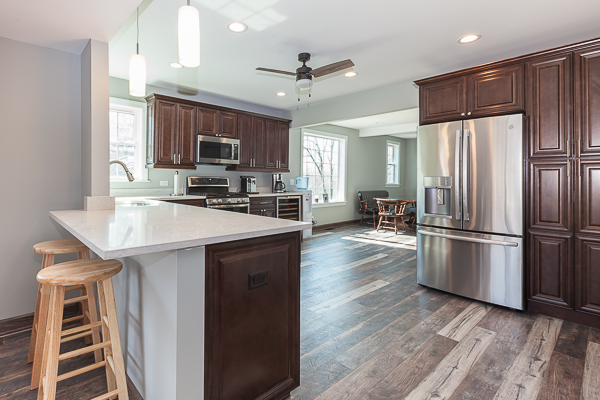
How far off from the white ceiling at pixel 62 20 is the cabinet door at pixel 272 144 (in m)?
3.47

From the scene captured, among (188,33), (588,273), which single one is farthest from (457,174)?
(188,33)

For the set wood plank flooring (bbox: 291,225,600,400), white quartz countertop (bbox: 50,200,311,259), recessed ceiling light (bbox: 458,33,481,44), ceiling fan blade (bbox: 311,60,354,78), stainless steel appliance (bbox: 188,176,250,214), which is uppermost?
recessed ceiling light (bbox: 458,33,481,44)

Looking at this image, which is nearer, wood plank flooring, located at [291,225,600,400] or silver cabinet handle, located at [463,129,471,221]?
wood plank flooring, located at [291,225,600,400]

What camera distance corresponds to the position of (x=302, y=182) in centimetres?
645

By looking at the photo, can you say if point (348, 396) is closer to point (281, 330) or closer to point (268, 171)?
point (281, 330)

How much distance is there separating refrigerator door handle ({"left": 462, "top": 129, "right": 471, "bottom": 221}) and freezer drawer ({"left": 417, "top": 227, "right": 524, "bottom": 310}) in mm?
→ 240

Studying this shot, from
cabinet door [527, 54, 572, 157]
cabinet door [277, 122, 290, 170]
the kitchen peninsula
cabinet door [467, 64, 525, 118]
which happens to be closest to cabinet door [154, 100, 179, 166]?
cabinet door [277, 122, 290, 170]

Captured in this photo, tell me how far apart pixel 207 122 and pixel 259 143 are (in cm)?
107

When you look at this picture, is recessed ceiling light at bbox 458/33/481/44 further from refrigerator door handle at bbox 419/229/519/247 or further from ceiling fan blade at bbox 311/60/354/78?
refrigerator door handle at bbox 419/229/519/247

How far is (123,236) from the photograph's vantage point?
3.97 feet

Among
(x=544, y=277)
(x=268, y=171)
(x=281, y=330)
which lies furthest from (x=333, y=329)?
(x=268, y=171)

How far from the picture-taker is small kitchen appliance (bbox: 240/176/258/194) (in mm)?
5570

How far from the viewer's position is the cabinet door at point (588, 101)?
2402mm

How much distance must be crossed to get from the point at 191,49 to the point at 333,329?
2.08 m
